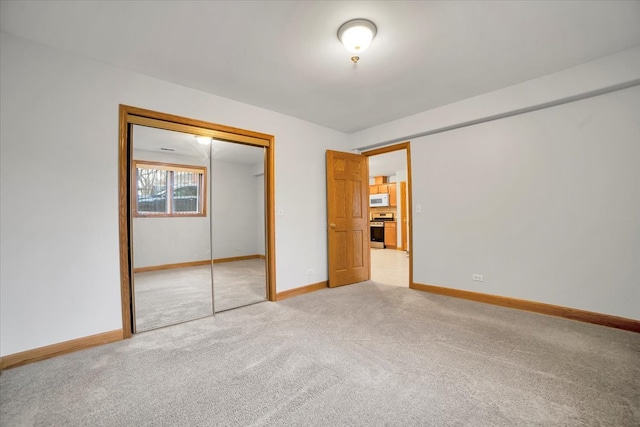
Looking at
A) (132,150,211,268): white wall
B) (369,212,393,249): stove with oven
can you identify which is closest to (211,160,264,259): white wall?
(132,150,211,268): white wall

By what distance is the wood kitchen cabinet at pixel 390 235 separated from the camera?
8.84m

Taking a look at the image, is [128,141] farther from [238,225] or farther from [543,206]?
[543,206]

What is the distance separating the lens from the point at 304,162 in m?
4.08

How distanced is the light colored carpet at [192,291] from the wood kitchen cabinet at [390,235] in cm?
604

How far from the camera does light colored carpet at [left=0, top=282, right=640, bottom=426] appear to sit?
1496 mm

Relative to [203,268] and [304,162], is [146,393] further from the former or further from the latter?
[304,162]

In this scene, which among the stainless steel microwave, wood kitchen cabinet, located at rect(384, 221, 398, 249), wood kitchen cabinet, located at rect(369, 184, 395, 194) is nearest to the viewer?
wood kitchen cabinet, located at rect(384, 221, 398, 249)

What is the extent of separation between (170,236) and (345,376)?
8.13 feet

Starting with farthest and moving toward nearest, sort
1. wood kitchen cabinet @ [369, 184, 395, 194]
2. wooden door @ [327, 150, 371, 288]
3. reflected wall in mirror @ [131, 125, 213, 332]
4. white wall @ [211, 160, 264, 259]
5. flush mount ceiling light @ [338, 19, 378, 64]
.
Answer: wood kitchen cabinet @ [369, 184, 395, 194], wooden door @ [327, 150, 371, 288], white wall @ [211, 160, 264, 259], reflected wall in mirror @ [131, 125, 213, 332], flush mount ceiling light @ [338, 19, 378, 64]

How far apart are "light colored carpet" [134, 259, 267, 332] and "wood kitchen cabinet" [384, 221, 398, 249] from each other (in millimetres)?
6038

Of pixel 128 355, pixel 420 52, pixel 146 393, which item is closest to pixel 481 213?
pixel 420 52

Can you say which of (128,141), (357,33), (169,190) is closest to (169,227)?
(169,190)

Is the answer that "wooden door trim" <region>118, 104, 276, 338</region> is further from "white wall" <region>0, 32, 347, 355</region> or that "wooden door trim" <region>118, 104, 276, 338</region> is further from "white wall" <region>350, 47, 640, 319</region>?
"white wall" <region>350, 47, 640, 319</region>

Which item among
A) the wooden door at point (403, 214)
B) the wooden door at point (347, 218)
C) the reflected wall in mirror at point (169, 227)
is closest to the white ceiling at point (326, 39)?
the reflected wall in mirror at point (169, 227)
